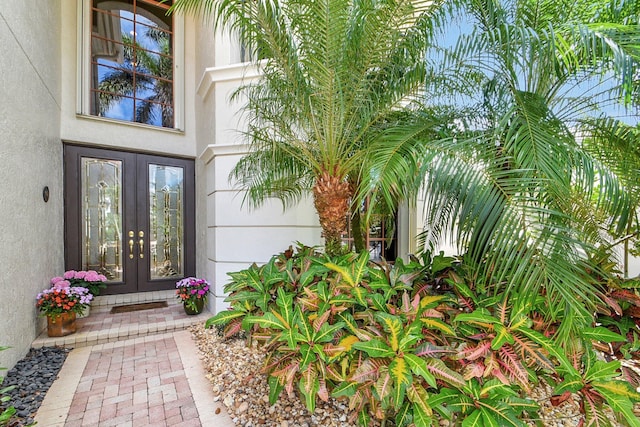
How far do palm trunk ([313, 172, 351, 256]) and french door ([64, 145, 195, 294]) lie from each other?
4134mm

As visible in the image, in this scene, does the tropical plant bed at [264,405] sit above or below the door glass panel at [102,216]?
below

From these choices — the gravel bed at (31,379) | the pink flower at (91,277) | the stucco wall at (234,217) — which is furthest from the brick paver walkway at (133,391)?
the stucco wall at (234,217)

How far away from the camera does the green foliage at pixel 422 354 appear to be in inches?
67.4

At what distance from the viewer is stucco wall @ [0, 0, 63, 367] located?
3193 mm

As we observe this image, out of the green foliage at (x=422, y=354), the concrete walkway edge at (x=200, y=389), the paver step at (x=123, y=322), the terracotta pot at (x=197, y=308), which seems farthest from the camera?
the terracotta pot at (x=197, y=308)

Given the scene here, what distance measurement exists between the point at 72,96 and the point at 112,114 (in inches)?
25.1

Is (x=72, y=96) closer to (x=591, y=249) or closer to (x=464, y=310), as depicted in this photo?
(x=464, y=310)

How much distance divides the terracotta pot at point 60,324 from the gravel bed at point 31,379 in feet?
0.76

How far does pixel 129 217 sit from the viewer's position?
18.8 ft

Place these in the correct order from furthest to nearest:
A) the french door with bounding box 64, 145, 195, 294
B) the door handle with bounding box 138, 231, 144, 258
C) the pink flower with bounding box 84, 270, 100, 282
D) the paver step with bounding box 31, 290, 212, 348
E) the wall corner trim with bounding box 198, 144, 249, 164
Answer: the door handle with bounding box 138, 231, 144, 258, the french door with bounding box 64, 145, 195, 294, the wall corner trim with bounding box 198, 144, 249, 164, the pink flower with bounding box 84, 270, 100, 282, the paver step with bounding box 31, 290, 212, 348

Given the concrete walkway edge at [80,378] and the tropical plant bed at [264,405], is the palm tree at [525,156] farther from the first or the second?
the concrete walkway edge at [80,378]

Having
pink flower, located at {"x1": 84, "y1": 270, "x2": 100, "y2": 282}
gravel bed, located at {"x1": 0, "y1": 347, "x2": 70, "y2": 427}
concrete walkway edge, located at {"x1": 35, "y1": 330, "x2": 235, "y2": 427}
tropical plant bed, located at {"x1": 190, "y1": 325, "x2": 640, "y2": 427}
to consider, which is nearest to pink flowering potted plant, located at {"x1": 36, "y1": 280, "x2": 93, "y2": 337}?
gravel bed, located at {"x1": 0, "y1": 347, "x2": 70, "y2": 427}

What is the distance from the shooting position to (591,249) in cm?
201

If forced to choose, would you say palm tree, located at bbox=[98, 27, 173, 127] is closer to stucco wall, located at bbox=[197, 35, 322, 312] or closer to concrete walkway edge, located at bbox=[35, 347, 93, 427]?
stucco wall, located at bbox=[197, 35, 322, 312]
